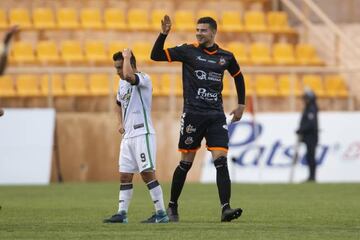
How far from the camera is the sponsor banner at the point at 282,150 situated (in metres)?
28.3

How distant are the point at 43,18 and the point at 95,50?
1.86 m

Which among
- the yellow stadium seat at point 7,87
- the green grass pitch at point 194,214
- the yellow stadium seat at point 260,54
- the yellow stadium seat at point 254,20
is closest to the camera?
the green grass pitch at point 194,214

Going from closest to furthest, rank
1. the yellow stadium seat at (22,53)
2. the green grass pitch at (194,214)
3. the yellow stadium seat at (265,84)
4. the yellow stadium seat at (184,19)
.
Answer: the green grass pitch at (194,214) → the yellow stadium seat at (22,53) → the yellow stadium seat at (265,84) → the yellow stadium seat at (184,19)

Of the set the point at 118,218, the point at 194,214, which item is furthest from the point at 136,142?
the point at 194,214

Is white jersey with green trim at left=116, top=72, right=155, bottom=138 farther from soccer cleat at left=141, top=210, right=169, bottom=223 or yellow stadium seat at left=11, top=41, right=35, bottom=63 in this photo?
yellow stadium seat at left=11, top=41, right=35, bottom=63

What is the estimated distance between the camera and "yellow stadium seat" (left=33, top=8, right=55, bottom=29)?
32125mm

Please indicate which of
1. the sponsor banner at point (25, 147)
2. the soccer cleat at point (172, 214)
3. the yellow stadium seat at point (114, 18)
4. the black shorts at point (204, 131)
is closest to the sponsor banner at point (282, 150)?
the sponsor banner at point (25, 147)

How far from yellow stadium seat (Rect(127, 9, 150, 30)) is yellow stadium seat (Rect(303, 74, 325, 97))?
456cm

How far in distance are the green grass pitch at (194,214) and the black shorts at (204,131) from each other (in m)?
0.92

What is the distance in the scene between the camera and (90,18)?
3259cm

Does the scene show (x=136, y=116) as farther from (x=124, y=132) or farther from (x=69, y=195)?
(x=69, y=195)

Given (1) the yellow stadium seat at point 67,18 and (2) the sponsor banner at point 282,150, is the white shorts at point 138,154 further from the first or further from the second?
(1) the yellow stadium seat at point 67,18

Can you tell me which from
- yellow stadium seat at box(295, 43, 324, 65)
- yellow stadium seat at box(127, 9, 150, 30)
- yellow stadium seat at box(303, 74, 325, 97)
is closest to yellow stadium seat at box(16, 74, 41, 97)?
yellow stadium seat at box(127, 9, 150, 30)

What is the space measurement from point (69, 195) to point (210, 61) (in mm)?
7963
